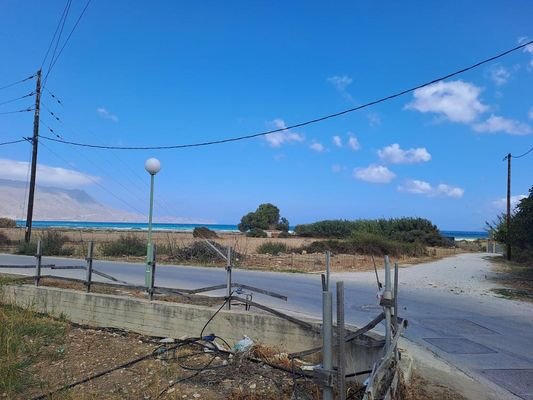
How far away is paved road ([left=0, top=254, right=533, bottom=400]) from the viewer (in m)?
7.26

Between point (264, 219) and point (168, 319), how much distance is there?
287 feet

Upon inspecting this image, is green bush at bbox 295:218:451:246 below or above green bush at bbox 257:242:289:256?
above

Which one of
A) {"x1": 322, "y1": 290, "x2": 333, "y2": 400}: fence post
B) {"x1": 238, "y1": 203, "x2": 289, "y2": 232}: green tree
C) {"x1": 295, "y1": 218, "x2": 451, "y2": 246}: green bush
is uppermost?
{"x1": 238, "y1": 203, "x2": 289, "y2": 232}: green tree

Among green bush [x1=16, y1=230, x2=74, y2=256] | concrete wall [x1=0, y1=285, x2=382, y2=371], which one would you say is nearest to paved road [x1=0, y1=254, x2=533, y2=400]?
concrete wall [x1=0, y1=285, x2=382, y2=371]

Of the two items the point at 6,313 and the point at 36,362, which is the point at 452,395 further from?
the point at 6,313

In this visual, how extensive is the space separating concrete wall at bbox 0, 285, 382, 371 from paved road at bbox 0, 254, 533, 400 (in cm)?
219

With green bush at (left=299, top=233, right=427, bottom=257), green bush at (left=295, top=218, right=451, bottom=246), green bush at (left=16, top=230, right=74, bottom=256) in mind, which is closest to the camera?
green bush at (left=16, top=230, right=74, bottom=256)

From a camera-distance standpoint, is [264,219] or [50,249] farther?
[264,219]

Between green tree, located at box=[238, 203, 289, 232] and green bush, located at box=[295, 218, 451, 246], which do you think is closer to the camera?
green bush, located at box=[295, 218, 451, 246]

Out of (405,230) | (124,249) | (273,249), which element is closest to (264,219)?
(405,230)

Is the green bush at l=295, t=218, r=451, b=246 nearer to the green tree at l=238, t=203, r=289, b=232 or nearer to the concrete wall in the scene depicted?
the green tree at l=238, t=203, r=289, b=232

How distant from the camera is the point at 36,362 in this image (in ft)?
24.7

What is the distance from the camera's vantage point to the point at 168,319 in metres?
8.93

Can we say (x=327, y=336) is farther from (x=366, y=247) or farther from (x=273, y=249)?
(x=366, y=247)
